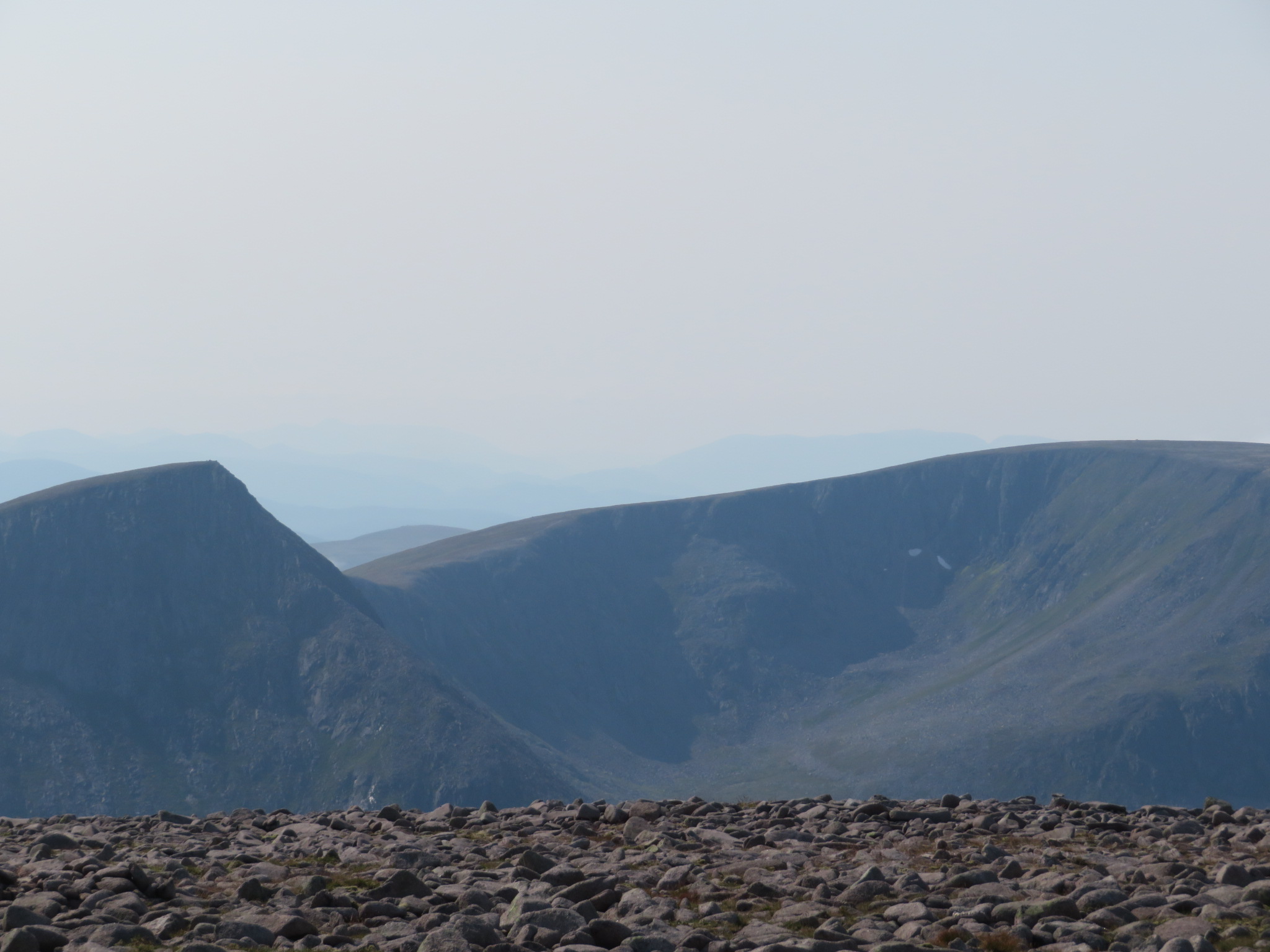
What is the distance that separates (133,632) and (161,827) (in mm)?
141074

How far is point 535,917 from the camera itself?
47.5 feet

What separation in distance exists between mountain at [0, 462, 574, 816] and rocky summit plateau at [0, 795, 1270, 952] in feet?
387

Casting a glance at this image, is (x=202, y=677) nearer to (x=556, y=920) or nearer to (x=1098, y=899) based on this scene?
(x=556, y=920)

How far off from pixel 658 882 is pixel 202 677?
149011 millimetres

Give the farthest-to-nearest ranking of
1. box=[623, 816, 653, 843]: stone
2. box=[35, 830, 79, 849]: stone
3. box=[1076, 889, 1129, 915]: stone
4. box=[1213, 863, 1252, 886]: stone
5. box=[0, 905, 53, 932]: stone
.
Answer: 1. box=[623, 816, 653, 843]: stone
2. box=[35, 830, 79, 849]: stone
3. box=[1213, 863, 1252, 886]: stone
4. box=[1076, 889, 1129, 915]: stone
5. box=[0, 905, 53, 932]: stone

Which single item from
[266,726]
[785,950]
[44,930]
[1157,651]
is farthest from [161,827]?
[1157,651]

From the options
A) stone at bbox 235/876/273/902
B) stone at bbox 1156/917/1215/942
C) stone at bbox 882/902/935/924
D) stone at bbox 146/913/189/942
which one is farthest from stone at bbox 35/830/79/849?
stone at bbox 1156/917/1215/942

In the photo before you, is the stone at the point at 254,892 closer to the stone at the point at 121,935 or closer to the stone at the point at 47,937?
the stone at the point at 121,935

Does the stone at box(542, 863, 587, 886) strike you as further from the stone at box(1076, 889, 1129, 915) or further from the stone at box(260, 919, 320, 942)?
the stone at box(1076, 889, 1129, 915)

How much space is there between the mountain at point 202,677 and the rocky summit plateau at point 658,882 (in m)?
118

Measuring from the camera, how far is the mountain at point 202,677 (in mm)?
135750

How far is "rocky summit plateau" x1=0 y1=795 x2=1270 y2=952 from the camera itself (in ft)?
45.6

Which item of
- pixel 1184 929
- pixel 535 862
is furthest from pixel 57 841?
pixel 1184 929

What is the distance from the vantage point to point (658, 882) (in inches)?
702
